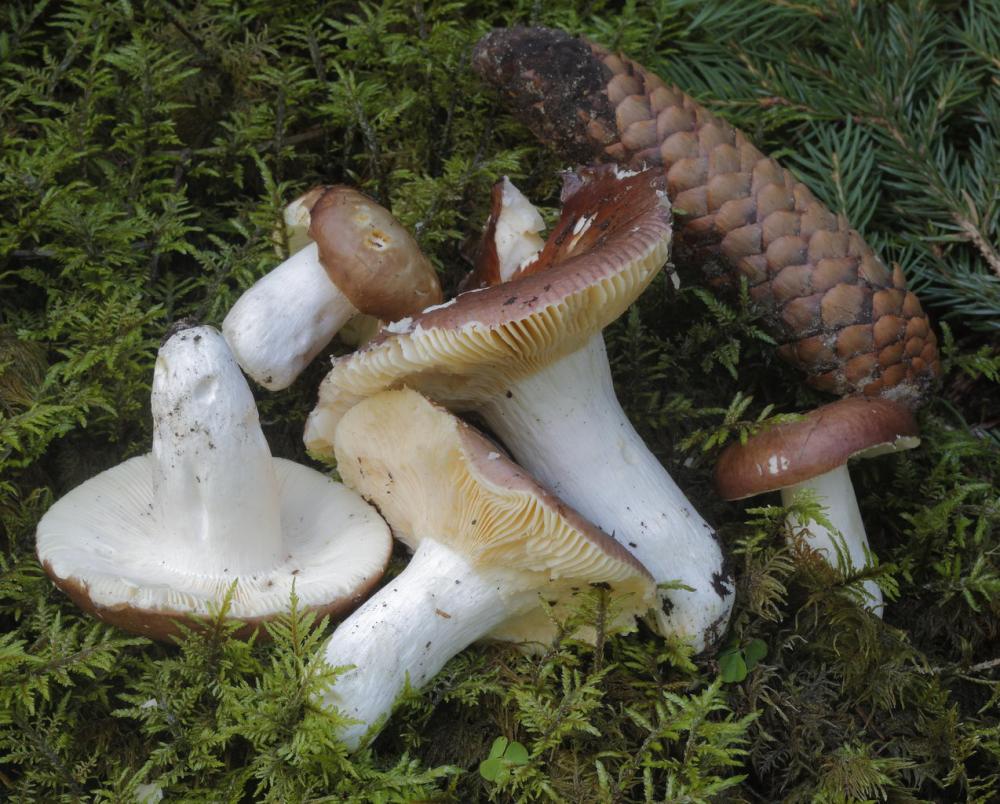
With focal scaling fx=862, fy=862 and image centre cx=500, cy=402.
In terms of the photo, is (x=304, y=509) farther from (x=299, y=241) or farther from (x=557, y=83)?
(x=557, y=83)

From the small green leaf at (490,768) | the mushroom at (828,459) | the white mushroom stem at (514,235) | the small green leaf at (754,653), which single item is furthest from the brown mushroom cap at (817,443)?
the small green leaf at (490,768)

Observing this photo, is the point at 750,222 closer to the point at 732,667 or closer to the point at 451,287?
the point at 451,287

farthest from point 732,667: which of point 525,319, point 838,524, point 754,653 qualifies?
point 525,319

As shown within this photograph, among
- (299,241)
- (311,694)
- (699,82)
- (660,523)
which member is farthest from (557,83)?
(311,694)

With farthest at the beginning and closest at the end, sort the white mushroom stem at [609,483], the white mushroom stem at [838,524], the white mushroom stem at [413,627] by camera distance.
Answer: the white mushroom stem at [838,524]
the white mushroom stem at [609,483]
the white mushroom stem at [413,627]

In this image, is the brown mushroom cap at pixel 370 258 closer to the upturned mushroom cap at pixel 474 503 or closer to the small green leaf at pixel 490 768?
the upturned mushroom cap at pixel 474 503

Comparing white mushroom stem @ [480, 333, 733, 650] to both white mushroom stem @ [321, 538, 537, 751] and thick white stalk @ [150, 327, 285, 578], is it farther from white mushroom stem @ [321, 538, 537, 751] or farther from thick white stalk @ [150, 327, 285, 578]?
thick white stalk @ [150, 327, 285, 578]
